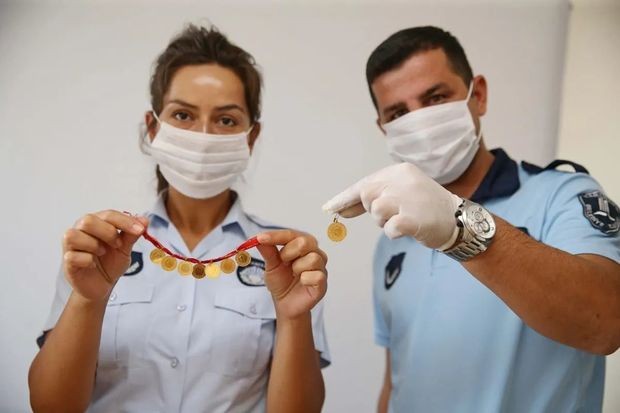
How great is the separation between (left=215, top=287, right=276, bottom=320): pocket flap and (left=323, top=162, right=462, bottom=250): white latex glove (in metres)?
0.47

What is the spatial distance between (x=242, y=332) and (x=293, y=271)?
0.28 metres

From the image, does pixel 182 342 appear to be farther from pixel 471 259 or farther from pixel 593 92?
pixel 593 92

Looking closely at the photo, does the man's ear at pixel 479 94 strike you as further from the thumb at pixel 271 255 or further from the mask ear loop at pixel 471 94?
the thumb at pixel 271 255

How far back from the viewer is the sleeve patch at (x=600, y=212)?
3.73ft

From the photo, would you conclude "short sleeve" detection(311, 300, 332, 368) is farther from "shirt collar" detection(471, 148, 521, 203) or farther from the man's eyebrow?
the man's eyebrow

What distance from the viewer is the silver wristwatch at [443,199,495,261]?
93cm

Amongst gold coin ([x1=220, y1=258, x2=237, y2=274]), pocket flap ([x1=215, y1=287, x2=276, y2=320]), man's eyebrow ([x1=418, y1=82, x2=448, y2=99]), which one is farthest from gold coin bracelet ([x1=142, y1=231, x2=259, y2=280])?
man's eyebrow ([x1=418, y1=82, x2=448, y2=99])

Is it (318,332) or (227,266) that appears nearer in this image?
(227,266)

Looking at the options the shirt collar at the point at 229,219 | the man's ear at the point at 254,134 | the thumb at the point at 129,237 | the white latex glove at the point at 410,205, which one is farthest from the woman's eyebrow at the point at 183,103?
the white latex glove at the point at 410,205

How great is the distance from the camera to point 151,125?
1.49 metres

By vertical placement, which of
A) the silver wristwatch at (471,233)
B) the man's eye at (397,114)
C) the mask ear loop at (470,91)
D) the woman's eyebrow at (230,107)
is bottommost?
the silver wristwatch at (471,233)

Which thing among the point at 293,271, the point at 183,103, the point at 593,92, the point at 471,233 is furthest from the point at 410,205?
the point at 593,92

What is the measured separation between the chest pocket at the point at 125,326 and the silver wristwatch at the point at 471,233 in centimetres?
78

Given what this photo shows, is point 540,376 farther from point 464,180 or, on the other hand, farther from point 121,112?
point 121,112
